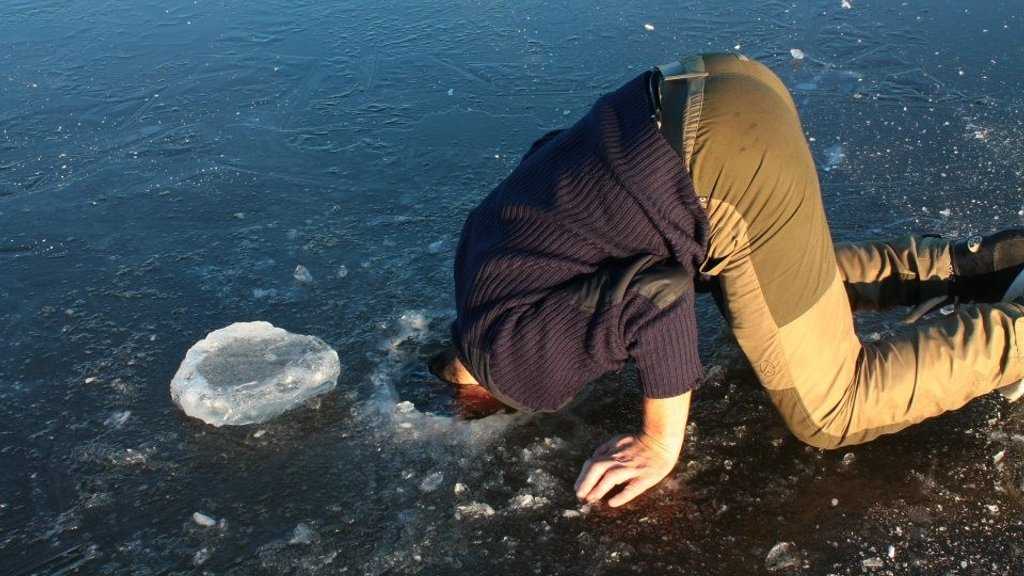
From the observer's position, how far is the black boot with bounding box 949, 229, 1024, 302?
8.04 ft

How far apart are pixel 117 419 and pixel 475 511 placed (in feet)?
3.86

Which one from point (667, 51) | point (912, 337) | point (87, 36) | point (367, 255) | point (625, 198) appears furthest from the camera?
point (87, 36)

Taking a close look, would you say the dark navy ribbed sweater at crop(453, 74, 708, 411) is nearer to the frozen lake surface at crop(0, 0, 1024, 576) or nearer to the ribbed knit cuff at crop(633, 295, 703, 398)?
the ribbed knit cuff at crop(633, 295, 703, 398)

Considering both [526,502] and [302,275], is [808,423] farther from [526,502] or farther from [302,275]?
[302,275]

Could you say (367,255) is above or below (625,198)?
below

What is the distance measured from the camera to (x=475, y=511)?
217 centimetres

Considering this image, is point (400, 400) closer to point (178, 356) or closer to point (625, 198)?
point (178, 356)

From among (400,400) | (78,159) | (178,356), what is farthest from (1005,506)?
(78,159)

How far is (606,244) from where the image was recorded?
1.90m

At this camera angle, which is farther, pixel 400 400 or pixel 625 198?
pixel 400 400

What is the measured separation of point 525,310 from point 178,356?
142cm

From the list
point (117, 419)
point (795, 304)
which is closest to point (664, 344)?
point (795, 304)

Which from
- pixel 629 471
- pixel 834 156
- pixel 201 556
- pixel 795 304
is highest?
pixel 795 304

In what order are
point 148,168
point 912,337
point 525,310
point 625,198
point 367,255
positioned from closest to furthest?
point 625,198 → point 525,310 → point 912,337 → point 367,255 → point 148,168
